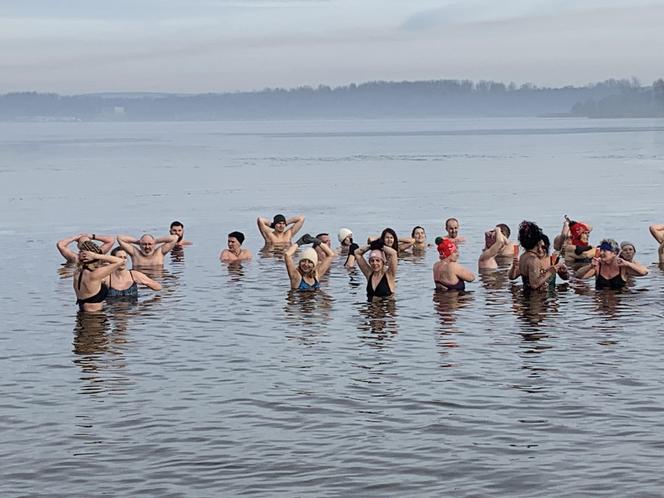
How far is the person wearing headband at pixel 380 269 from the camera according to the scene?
24.3m

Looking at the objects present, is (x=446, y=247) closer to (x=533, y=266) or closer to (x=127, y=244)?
(x=533, y=266)

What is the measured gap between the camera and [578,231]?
1160 inches

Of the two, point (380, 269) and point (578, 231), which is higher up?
point (578, 231)

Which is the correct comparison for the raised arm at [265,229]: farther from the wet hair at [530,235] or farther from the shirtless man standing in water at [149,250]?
the wet hair at [530,235]

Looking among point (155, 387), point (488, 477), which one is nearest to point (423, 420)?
point (488, 477)

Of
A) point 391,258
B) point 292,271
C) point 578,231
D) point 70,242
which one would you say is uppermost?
point 70,242

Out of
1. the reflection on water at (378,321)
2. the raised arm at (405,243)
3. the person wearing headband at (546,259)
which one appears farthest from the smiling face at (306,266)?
the raised arm at (405,243)

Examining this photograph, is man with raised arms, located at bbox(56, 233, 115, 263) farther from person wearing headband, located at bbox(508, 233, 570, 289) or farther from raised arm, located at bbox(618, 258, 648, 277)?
raised arm, located at bbox(618, 258, 648, 277)

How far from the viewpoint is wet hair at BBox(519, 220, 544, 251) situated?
2416 cm

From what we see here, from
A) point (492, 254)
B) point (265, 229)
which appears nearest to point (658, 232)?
point (492, 254)

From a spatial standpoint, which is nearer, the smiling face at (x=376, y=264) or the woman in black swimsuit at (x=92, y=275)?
the woman in black swimsuit at (x=92, y=275)

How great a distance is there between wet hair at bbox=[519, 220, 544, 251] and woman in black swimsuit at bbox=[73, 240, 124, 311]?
786 cm

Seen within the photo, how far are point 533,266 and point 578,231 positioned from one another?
16.2ft

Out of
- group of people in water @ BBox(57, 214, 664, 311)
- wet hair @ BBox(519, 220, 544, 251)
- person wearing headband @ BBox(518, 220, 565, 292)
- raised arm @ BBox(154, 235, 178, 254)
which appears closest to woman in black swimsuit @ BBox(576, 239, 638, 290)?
group of people in water @ BBox(57, 214, 664, 311)
